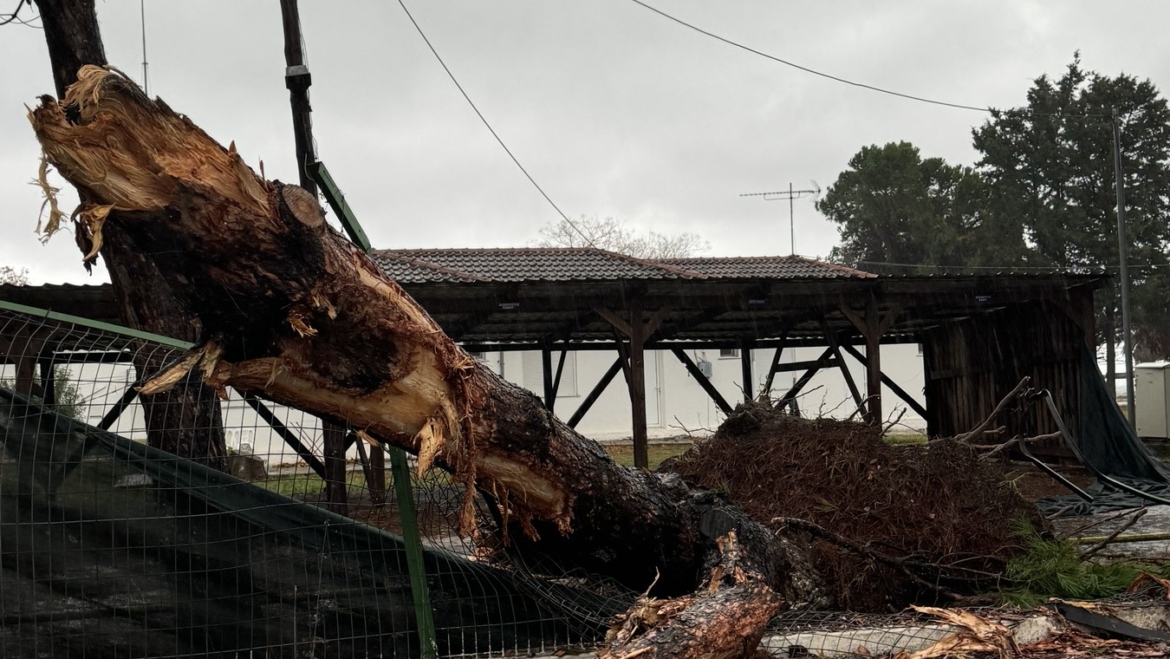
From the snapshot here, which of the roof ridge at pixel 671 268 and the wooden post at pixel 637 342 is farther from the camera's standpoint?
the roof ridge at pixel 671 268

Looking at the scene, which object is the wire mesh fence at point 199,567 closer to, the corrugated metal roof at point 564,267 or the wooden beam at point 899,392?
the corrugated metal roof at point 564,267

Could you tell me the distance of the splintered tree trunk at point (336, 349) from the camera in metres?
2.50

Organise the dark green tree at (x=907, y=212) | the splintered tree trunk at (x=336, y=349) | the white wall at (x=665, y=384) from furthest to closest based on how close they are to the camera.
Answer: the dark green tree at (x=907, y=212) → the white wall at (x=665, y=384) → the splintered tree trunk at (x=336, y=349)

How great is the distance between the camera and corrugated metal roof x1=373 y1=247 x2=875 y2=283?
39.7 ft

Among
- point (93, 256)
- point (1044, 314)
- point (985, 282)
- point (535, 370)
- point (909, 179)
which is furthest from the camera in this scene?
point (909, 179)

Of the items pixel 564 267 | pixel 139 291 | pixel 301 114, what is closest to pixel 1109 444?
pixel 564 267

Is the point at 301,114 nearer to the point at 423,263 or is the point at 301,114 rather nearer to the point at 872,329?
the point at 423,263

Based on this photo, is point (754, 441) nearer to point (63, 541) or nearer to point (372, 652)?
point (372, 652)

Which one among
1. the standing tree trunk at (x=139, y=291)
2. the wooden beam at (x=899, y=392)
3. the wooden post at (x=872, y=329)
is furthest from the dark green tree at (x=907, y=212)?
the standing tree trunk at (x=139, y=291)

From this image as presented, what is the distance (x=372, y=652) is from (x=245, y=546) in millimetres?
670

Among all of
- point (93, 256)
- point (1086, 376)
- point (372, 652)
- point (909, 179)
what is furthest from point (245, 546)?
point (909, 179)

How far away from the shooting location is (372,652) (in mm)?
3822

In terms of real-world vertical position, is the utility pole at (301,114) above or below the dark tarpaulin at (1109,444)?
above

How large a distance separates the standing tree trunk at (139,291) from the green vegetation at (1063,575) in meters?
4.53
